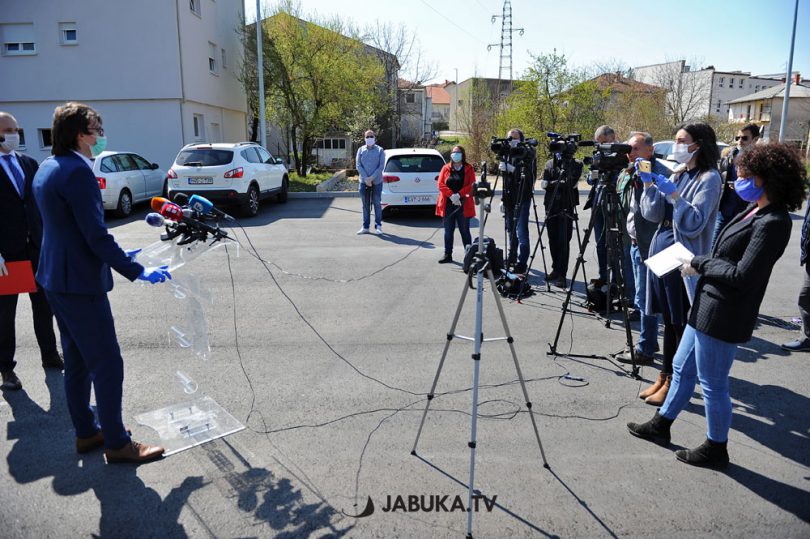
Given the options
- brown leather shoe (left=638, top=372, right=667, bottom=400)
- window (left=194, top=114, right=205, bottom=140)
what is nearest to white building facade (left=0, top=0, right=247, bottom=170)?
window (left=194, top=114, right=205, bottom=140)

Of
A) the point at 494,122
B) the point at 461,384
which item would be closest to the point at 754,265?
the point at 461,384

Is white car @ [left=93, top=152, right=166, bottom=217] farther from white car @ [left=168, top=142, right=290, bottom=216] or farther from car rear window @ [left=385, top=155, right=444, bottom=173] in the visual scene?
car rear window @ [left=385, top=155, right=444, bottom=173]

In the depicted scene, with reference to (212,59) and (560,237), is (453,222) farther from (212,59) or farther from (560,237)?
(212,59)

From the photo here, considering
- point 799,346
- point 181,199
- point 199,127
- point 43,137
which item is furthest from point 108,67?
point 799,346

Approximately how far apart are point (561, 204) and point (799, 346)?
317 centimetres

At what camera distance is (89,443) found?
12.0ft

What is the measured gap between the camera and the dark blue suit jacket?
3.10 metres

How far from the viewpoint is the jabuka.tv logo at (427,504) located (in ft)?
10.1

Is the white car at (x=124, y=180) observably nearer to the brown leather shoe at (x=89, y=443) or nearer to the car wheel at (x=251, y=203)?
the car wheel at (x=251, y=203)

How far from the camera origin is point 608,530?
2924 millimetres

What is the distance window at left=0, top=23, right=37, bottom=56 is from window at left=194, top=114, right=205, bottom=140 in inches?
229

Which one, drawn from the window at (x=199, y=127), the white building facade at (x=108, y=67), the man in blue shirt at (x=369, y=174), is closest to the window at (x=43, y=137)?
the white building facade at (x=108, y=67)

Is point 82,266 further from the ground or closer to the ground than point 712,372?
further from the ground

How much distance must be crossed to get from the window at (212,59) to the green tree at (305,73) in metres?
1.58
